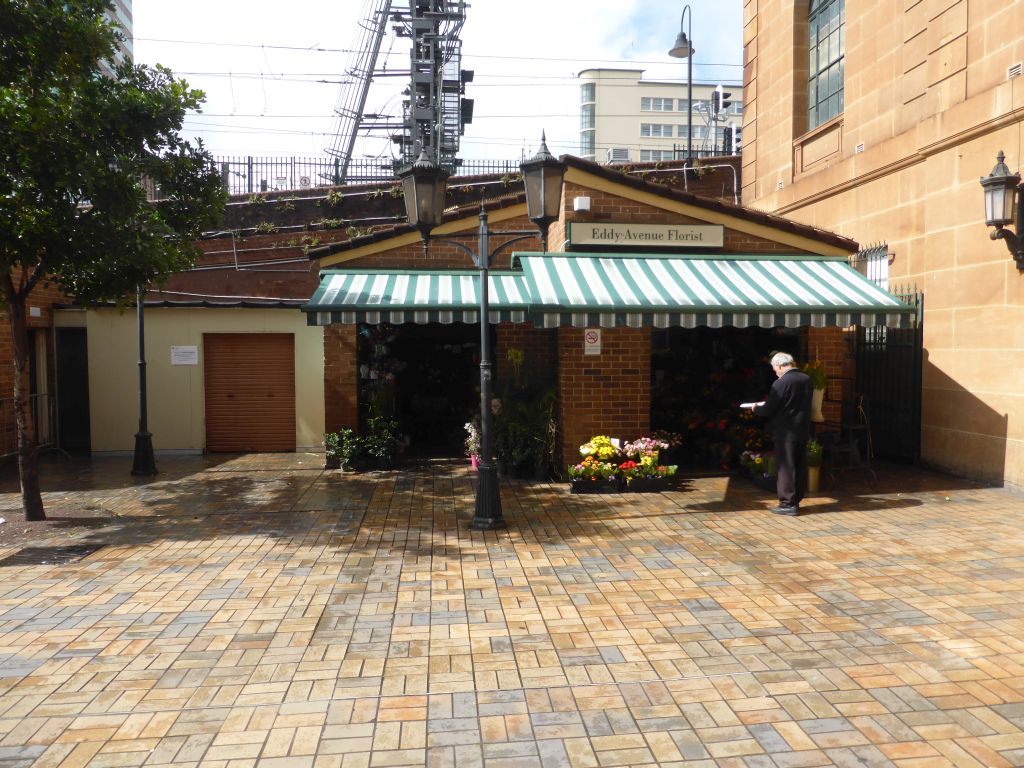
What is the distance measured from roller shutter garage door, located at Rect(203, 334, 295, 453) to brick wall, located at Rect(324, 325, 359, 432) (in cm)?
243

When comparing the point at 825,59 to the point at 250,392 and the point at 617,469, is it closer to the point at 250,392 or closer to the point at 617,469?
the point at 617,469

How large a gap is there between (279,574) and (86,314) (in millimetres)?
9975

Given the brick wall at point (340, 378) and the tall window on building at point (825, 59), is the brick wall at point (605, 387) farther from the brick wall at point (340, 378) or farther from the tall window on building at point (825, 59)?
the tall window on building at point (825, 59)

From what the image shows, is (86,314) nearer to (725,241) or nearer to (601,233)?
(601,233)

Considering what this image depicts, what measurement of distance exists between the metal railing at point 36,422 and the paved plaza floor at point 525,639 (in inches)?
236

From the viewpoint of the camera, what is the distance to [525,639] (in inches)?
203

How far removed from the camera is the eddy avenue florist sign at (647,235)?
10891mm

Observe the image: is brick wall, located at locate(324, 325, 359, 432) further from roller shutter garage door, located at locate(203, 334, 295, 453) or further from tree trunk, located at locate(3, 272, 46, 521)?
tree trunk, located at locate(3, 272, 46, 521)

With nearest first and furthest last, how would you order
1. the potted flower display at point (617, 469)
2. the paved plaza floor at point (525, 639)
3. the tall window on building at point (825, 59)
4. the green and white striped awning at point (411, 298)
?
1. the paved plaza floor at point (525, 639)
2. the green and white striped awning at point (411, 298)
3. the potted flower display at point (617, 469)
4. the tall window on building at point (825, 59)

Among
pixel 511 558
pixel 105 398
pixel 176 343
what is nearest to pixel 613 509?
pixel 511 558

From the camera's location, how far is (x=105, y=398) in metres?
14.0

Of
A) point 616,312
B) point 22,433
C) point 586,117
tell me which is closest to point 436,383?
point 616,312

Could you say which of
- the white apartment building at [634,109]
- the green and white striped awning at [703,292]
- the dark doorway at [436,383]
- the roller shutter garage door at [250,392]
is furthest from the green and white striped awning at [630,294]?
the white apartment building at [634,109]

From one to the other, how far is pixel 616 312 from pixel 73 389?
11.2 meters
